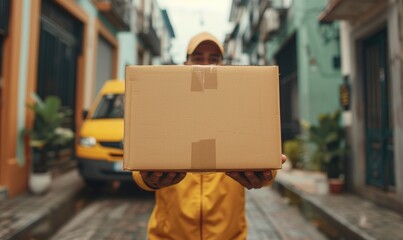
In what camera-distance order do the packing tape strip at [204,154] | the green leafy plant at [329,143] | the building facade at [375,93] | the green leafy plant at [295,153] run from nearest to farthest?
the packing tape strip at [204,154] → the building facade at [375,93] → the green leafy plant at [329,143] → the green leafy plant at [295,153]

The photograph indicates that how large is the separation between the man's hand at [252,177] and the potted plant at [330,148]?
5650 mm

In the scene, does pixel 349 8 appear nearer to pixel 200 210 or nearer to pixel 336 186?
pixel 336 186

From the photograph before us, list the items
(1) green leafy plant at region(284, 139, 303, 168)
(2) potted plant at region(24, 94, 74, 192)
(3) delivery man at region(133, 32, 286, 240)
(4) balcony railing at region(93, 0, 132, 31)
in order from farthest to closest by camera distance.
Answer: (4) balcony railing at region(93, 0, 132, 31), (1) green leafy plant at region(284, 139, 303, 168), (2) potted plant at region(24, 94, 74, 192), (3) delivery man at region(133, 32, 286, 240)

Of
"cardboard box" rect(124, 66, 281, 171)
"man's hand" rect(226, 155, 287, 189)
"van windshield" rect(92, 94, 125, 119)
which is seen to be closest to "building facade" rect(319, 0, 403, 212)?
"van windshield" rect(92, 94, 125, 119)

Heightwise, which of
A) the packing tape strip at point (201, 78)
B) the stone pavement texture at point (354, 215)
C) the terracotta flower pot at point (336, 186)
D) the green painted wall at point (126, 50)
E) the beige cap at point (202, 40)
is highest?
the green painted wall at point (126, 50)

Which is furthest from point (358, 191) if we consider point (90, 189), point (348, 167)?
point (90, 189)

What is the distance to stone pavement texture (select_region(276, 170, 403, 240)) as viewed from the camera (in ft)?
13.4

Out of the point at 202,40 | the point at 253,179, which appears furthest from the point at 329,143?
the point at 253,179

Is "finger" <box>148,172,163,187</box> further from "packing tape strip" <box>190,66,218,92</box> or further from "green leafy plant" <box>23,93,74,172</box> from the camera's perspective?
"green leafy plant" <box>23,93,74,172</box>

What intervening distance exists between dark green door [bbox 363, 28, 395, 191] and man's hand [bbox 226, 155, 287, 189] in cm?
542

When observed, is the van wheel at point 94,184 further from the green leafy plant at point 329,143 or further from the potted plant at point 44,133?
the green leafy plant at point 329,143

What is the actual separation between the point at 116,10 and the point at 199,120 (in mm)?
11973

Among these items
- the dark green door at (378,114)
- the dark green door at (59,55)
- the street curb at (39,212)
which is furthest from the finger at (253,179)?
the dark green door at (59,55)

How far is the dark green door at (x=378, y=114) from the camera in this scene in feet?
19.5
